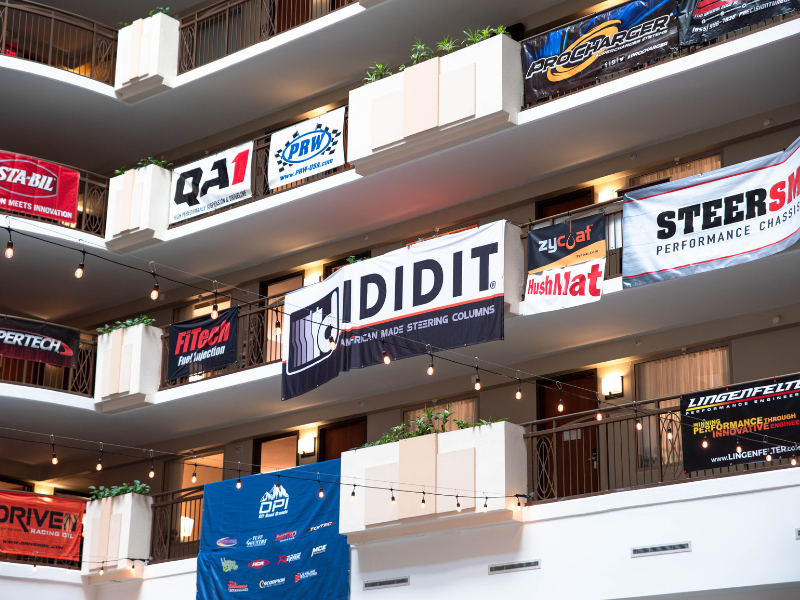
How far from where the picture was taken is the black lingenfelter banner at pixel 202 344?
71.2 feet

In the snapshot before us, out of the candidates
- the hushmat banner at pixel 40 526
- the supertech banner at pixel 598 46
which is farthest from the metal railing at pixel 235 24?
the hushmat banner at pixel 40 526

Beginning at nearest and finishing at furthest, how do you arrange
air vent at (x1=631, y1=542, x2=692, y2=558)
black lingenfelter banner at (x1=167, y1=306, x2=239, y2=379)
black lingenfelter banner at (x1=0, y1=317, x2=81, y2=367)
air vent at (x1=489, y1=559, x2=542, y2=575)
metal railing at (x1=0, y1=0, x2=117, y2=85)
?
air vent at (x1=631, y1=542, x2=692, y2=558)
air vent at (x1=489, y1=559, x2=542, y2=575)
black lingenfelter banner at (x1=167, y1=306, x2=239, y2=379)
black lingenfelter banner at (x1=0, y1=317, x2=81, y2=367)
metal railing at (x1=0, y1=0, x2=117, y2=85)

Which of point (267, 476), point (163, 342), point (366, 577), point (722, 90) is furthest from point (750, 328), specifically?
point (163, 342)

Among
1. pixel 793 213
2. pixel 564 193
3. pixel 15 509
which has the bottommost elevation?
pixel 15 509

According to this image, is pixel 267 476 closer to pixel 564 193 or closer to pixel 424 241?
pixel 424 241

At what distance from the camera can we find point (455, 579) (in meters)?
16.9

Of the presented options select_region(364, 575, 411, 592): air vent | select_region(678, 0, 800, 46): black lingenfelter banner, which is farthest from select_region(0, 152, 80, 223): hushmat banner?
select_region(678, 0, 800, 46): black lingenfelter banner

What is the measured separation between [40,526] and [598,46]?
542 inches

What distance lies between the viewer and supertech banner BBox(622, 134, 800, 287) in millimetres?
15234

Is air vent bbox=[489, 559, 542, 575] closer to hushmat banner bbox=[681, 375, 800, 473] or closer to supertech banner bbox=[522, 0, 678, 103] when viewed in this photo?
hushmat banner bbox=[681, 375, 800, 473]

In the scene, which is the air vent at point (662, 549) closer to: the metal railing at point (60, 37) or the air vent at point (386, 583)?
the air vent at point (386, 583)

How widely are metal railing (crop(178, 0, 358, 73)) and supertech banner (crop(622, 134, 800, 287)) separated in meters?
9.20

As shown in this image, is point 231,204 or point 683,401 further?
point 231,204

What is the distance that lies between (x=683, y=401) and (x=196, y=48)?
1462 centimetres
